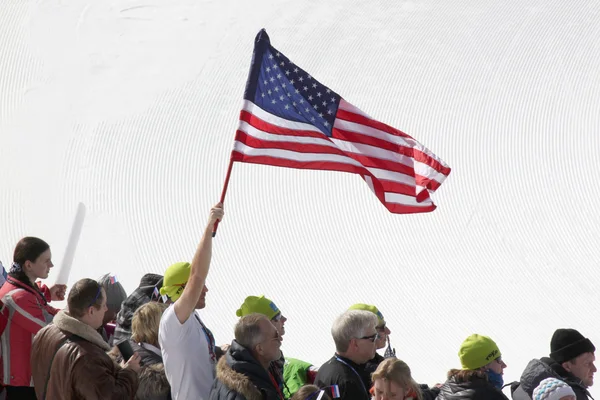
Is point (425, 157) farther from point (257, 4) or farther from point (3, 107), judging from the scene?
point (257, 4)

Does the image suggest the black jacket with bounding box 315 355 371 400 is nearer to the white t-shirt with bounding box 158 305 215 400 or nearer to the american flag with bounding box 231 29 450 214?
the white t-shirt with bounding box 158 305 215 400

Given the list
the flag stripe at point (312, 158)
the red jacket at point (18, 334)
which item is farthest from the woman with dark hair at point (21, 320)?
the flag stripe at point (312, 158)

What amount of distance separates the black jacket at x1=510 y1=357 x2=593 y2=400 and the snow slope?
2585 millimetres

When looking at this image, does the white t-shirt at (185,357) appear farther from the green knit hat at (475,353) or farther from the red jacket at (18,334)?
the green knit hat at (475,353)

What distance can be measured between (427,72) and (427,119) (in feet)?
2.82

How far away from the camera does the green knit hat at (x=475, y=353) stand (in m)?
3.41

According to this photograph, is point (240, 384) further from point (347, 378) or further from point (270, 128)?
point (270, 128)

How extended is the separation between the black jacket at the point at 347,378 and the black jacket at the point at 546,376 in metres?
0.62

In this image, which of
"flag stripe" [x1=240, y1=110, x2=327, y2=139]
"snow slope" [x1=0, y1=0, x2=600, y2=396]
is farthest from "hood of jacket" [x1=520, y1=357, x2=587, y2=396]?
"snow slope" [x1=0, y1=0, x2=600, y2=396]

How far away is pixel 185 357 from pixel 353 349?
0.61m

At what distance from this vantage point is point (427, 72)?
10328 millimetres

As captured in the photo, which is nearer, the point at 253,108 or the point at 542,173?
the point at 253,108

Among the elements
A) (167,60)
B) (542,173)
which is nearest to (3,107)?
(167,60)

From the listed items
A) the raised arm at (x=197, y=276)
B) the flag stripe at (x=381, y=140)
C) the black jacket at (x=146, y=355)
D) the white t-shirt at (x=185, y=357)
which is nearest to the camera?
the raised arm at (x=197, y=276)
